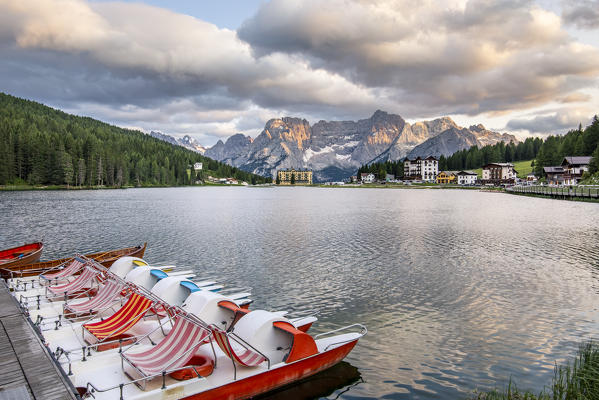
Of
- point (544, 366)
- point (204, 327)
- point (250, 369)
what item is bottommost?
point (544, 366)

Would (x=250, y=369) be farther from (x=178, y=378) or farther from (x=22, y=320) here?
(x=22, y=320)

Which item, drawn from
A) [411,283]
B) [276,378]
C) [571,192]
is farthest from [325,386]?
[571,192]

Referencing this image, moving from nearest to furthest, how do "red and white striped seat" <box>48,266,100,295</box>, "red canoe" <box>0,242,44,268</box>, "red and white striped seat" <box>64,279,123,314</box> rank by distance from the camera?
"red and white striped seat" <box>64,279,123,314</box> < "red and white striped seat" <box>48,266,100,295</box> < "red canoe" <box>0,242,44,268</box>

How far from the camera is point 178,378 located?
12.8 m

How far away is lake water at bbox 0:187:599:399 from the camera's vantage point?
1639cm

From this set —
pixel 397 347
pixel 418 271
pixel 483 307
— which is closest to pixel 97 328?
pixel 397 347

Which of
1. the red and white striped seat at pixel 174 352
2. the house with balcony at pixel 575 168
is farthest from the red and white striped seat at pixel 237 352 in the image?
the house with balcony at pixel 575 168

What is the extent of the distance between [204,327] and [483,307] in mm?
19344

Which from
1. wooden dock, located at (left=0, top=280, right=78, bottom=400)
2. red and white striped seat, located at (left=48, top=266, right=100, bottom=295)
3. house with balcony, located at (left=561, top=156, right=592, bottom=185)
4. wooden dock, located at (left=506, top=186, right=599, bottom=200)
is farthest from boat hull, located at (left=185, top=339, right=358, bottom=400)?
house with balcony, located at (left=561, top=156, right=592, bottom=185)

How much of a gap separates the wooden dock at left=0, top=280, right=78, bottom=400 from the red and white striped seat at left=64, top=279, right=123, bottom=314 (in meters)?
2.02

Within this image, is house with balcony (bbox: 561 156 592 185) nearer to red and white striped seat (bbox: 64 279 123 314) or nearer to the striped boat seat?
red and white striped seat (bbox: 64 279 123 314)

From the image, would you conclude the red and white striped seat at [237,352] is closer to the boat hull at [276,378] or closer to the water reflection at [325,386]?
the boat hull at [276,378]

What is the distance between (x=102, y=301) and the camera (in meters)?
18.6

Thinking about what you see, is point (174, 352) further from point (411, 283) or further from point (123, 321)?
point (411, 283)
